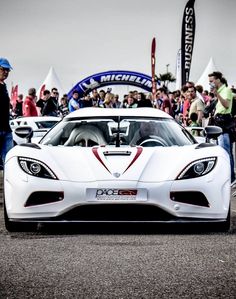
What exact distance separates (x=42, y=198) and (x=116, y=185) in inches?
27.0

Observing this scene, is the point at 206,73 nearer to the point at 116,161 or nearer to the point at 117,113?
the point at 117,113

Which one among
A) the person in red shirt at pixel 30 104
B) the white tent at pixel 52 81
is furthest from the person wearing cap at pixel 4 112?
the white tent at pixel 52 81

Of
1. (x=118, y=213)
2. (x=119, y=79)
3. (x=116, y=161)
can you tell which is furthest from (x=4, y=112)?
(x=119, y=79)

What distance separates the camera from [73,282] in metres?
5.17

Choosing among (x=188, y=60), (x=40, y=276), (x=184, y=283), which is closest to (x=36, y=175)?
(x=40, y=276)

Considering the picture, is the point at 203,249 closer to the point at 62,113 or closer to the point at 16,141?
the point at 16,141

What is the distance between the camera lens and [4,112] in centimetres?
1079

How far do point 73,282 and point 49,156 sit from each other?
2.57 m

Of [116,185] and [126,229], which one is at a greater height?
[116,185]

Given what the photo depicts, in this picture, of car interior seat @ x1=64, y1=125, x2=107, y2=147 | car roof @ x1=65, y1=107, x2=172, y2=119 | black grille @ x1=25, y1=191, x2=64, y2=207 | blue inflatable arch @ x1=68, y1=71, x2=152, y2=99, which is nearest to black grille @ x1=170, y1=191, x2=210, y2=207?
black grille @ x1=25, y1=191, x2=64, y2=207

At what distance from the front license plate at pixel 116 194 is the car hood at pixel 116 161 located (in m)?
0.10

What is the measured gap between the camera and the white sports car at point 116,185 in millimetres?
7281

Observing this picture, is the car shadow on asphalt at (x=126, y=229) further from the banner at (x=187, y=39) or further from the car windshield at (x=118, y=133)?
the banner at (x=187, y=39)

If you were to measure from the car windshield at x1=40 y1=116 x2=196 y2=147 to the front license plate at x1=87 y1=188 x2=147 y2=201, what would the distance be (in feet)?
4.05
